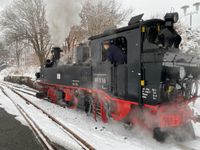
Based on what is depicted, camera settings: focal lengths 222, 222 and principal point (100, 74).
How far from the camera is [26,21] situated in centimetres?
2759

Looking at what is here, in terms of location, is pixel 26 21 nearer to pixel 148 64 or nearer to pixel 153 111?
pixel 148 64

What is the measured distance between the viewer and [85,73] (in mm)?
8031

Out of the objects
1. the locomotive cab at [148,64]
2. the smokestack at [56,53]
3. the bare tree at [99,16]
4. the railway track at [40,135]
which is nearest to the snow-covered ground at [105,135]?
the railway track at [40,135]

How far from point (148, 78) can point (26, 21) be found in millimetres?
25418

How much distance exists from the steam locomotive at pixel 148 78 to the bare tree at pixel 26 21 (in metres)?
21.7

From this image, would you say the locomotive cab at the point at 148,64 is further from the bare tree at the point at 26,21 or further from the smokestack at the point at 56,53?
the bare tree at the point at 26,21

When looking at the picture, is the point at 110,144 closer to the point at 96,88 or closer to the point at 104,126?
the point at 104,126

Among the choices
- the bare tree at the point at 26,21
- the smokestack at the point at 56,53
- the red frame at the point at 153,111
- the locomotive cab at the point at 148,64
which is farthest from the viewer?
the bare tree at the point at 26,21

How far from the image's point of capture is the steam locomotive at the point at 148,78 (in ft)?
17.1

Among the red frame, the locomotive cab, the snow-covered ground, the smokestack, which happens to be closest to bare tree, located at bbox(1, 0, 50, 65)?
the smokestack

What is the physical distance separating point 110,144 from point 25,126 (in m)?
2.99

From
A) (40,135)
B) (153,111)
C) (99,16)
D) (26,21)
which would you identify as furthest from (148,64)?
(26,21)

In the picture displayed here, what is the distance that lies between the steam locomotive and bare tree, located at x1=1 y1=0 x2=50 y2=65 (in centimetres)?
2168

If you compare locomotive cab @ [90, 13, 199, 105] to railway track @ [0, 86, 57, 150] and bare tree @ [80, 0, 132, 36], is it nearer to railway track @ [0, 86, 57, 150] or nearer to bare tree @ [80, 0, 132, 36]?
railway track @ [0, 86, 57, 150]
